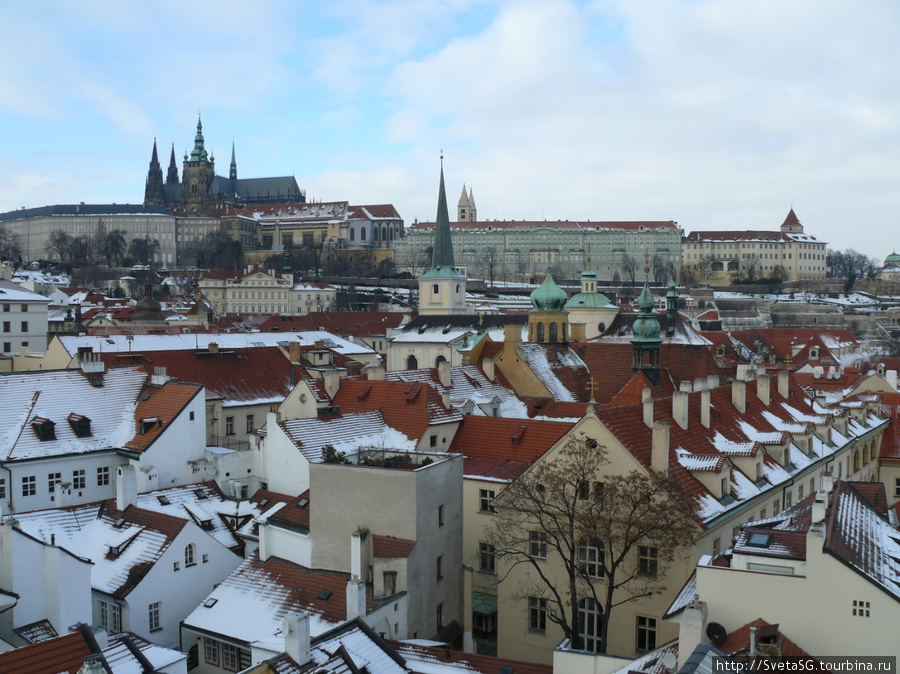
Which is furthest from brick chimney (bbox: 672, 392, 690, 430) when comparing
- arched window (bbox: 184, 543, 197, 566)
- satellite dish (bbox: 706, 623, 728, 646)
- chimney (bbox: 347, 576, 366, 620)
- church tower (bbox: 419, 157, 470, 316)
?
church tower (bbox: 419, 157, 470, 316)

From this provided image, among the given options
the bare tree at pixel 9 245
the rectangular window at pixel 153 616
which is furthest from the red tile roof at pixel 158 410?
the bare tree at pixel 9 245

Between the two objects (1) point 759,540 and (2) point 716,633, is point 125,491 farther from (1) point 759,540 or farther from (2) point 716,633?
(1) point 759,540

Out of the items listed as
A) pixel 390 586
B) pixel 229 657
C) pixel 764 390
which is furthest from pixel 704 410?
A: pixel 229 657

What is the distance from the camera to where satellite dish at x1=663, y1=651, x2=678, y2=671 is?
1379 cm

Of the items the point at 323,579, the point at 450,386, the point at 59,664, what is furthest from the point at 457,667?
the point at 450,386

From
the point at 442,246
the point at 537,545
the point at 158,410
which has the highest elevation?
the point at 442,246

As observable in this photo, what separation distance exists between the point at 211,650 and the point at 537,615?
25.9ft

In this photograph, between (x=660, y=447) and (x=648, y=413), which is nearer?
(x=660, y=447)

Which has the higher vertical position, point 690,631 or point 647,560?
point 690,631

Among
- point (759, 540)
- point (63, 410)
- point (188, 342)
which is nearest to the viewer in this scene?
point (759, 540)

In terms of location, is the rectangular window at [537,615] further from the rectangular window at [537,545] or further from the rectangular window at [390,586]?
the rectangular window at [390,586]

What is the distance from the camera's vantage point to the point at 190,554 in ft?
78.2

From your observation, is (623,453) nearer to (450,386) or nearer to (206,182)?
(450,386)

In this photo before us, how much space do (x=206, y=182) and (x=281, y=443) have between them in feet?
599
